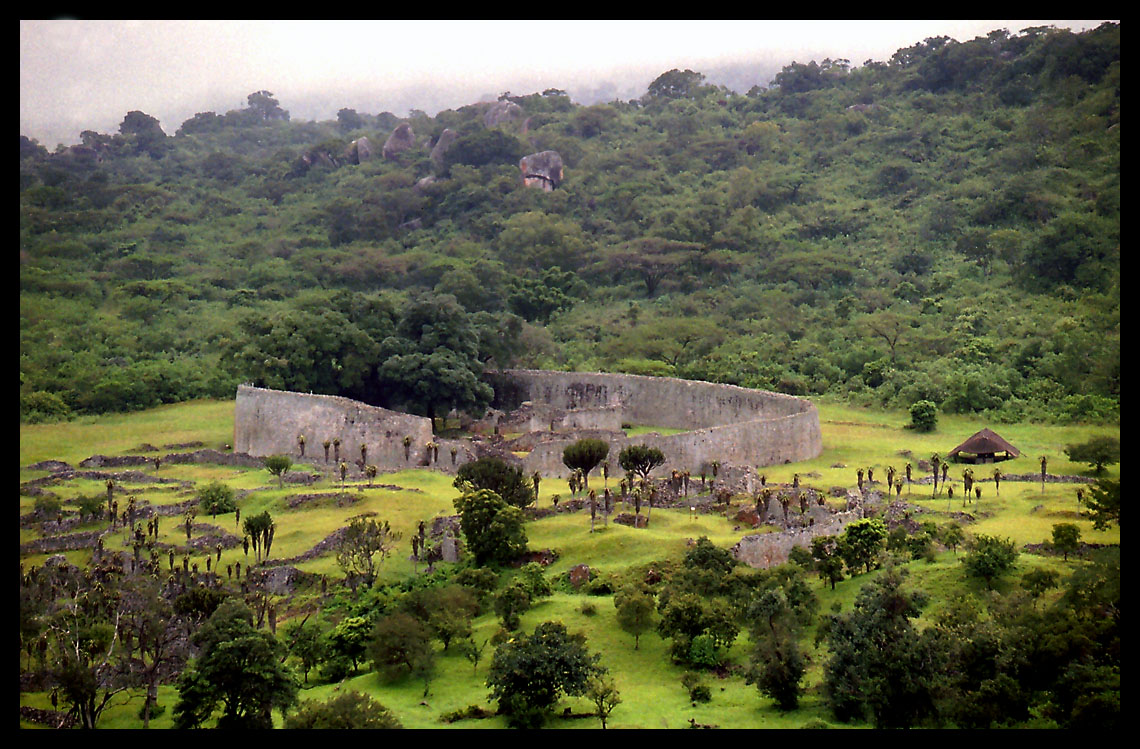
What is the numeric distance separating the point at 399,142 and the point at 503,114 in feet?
37.5

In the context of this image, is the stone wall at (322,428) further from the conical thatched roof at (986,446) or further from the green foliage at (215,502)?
the conical thatched roof at (986,446)

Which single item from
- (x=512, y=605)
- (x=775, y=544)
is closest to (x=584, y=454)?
(x=775, y=544)

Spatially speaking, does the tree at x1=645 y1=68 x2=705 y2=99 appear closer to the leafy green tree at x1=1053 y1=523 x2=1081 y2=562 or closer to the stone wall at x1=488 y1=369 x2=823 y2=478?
the stone wall at x1=488 y1=369 x2=823 y2=478

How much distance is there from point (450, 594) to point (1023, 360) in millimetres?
36147

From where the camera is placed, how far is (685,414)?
48406 mm

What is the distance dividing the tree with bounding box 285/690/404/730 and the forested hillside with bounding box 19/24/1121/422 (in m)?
19.7

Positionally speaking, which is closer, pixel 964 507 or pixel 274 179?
pixel 964 507

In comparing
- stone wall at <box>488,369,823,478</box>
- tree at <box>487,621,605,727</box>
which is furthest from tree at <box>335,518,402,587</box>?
stone wall at <box>488,369,823,478</box>

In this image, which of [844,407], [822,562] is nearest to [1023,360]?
[844,407]

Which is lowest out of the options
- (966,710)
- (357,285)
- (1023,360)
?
(966,710)

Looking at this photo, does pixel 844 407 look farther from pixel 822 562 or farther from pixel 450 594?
pixel 450 594

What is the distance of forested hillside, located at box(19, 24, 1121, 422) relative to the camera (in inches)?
1935

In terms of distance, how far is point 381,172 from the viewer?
99.7m

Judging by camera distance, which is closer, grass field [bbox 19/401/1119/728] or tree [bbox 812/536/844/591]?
grass field [bbox 19/401/1119/728]
